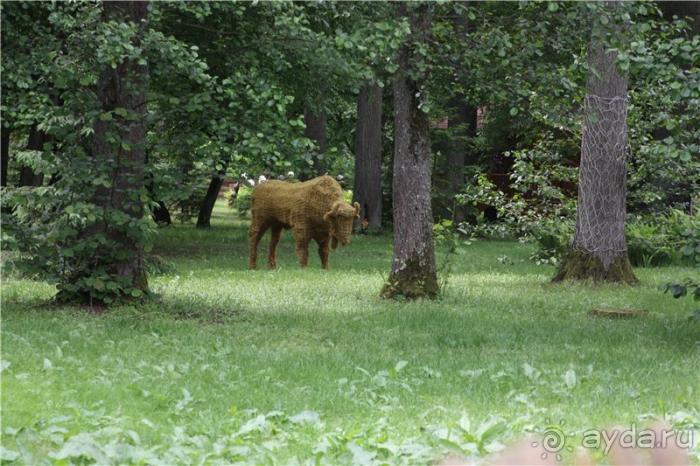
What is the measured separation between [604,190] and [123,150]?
25.6 ft

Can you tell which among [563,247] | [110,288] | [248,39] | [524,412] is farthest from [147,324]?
[563,247]

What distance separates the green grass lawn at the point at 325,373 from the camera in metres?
5.84

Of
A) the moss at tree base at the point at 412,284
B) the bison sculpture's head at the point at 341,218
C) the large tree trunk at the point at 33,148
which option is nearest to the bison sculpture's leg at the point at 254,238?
the bison sculpture's head at the point at 341,218

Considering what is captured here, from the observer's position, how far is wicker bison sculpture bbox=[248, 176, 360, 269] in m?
16.8

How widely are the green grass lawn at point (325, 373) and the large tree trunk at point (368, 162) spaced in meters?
17.5

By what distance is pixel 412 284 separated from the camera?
42.7 ft

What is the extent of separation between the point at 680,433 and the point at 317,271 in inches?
447

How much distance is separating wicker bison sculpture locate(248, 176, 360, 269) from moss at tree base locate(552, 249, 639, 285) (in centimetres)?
370

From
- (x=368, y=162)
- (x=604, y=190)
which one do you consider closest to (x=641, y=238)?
(x=604, y=190)

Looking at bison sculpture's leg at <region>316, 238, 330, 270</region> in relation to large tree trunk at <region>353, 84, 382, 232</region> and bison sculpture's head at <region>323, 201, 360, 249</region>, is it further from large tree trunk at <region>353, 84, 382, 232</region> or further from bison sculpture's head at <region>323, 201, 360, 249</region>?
large tree trunk at <region>353, 84, 382, 232</region>

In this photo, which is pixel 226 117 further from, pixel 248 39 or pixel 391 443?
pixel 391 443

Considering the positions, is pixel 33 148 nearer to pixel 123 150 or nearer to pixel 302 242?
pixel 302 242

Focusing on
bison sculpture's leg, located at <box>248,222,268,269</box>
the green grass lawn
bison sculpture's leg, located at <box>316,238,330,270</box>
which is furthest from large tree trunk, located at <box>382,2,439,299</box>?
bison sculpture's leg, located at <box>248,222,268,269</box>

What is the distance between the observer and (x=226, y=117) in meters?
10.8
